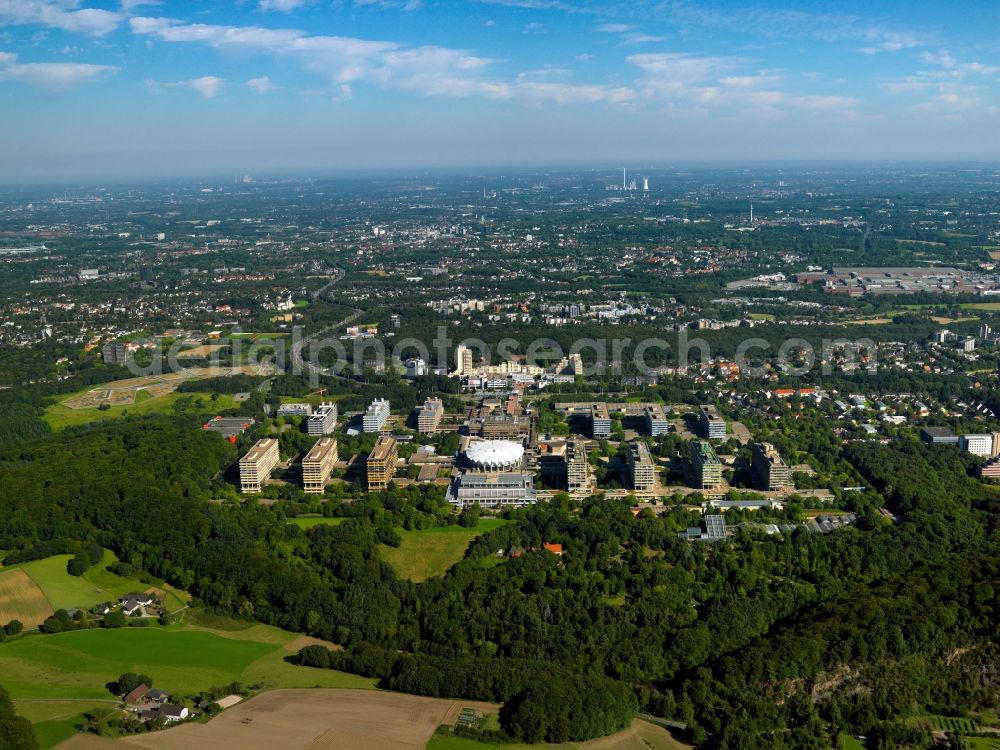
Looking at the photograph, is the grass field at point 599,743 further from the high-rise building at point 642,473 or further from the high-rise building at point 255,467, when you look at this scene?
the high-rise building at point 255,467

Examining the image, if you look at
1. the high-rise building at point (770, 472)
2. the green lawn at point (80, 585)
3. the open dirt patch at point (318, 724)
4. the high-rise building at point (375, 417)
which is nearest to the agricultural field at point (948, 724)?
the open dirt patch at point (318, 724)

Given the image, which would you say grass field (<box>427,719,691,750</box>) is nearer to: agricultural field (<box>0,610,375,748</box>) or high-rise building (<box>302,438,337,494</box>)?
agricultural field (<box>0,610,375,748</box>)

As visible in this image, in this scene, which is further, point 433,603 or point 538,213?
point 538,213

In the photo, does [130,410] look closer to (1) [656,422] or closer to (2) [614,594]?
(1) [656,422]

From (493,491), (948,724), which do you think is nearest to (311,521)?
(493,491)

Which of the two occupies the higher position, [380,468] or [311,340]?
[311,340]

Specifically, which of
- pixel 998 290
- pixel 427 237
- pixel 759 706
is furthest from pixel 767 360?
pixel 427 237

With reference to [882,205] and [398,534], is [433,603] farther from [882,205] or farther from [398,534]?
[882,205]
